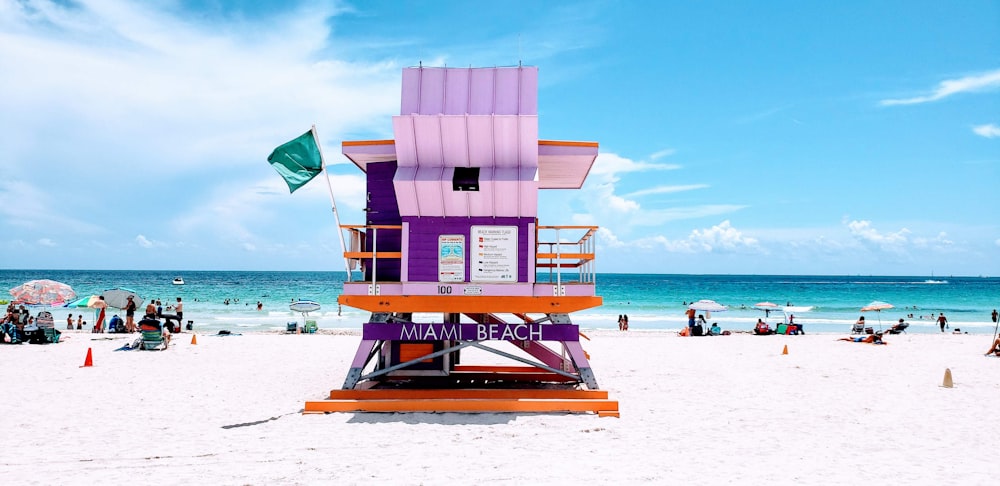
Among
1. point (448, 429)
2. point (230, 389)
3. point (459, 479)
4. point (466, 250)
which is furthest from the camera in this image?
point (230, 389)

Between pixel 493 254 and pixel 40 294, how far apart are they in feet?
75.7

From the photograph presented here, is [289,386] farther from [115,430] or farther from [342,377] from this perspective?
[115,430]

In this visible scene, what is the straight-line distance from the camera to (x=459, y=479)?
8047 mm

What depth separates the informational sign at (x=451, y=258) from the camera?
12.2m

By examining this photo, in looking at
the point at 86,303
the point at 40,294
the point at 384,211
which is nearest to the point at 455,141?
the point at 384,211

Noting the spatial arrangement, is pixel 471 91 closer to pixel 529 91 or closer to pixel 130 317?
A: pixel 529 91

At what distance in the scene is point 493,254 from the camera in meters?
12.2

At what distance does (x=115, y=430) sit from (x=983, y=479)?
42.1 ft

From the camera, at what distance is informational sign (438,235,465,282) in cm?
1218

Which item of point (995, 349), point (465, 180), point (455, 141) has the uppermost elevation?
point (455, 141)

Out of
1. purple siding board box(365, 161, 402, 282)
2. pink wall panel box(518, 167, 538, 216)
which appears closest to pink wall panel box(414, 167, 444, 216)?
purple siding board box(365, 161, 402, 282)

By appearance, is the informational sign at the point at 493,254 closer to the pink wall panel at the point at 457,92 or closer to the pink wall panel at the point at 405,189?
the pink wall panel at the point at 405,189

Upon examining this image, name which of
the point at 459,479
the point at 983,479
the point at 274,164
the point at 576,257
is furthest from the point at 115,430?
the point at 983,479

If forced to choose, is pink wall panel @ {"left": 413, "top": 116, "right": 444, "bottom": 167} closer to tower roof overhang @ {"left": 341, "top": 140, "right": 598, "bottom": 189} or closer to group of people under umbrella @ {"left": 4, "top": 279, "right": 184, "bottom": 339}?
tower roof overhang @ {"left": 341, "top": 140, "right": 598, "bottom": 189}
